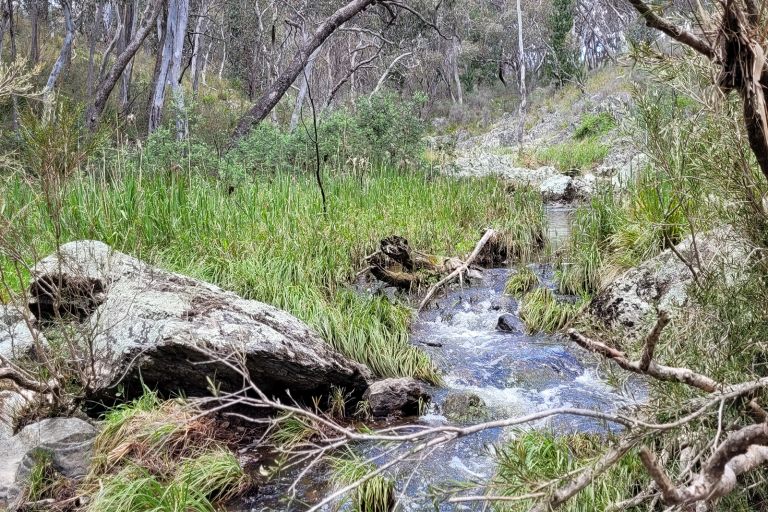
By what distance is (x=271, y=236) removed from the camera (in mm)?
6367

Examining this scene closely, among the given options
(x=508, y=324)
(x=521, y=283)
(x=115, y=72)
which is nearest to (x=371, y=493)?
(x=508, y=324)

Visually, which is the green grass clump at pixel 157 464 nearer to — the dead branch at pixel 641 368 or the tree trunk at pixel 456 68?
the dead branch at pixel 641 368

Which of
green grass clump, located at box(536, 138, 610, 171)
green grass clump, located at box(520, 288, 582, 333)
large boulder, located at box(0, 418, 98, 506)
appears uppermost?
green grass clump, located at box(536, 138, 610, 171)

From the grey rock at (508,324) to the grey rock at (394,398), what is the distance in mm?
1797

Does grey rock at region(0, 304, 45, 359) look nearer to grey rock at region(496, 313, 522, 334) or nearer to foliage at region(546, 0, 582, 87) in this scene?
grey rock at region(496, 313, 522, 334)

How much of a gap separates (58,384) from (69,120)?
148cm

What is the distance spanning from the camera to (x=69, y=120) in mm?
3410

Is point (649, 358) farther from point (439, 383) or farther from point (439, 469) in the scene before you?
point (439, 383)

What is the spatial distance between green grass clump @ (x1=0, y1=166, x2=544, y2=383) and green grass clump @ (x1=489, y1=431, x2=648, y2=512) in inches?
68.5

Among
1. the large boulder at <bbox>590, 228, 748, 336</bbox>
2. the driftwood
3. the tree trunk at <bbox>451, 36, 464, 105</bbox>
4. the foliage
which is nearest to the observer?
the large boulder at <bbox>590, 228, 748, 336</bbox>

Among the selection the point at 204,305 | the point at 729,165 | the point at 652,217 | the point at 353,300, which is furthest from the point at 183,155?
the point at 729,165

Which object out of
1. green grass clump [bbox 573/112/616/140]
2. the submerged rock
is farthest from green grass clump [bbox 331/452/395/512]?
green grass clump [bbox 573/112/616/140]

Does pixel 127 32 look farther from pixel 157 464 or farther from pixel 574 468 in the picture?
pixel 574 468

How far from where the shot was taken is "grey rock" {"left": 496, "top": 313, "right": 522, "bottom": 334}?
19.7 feet
